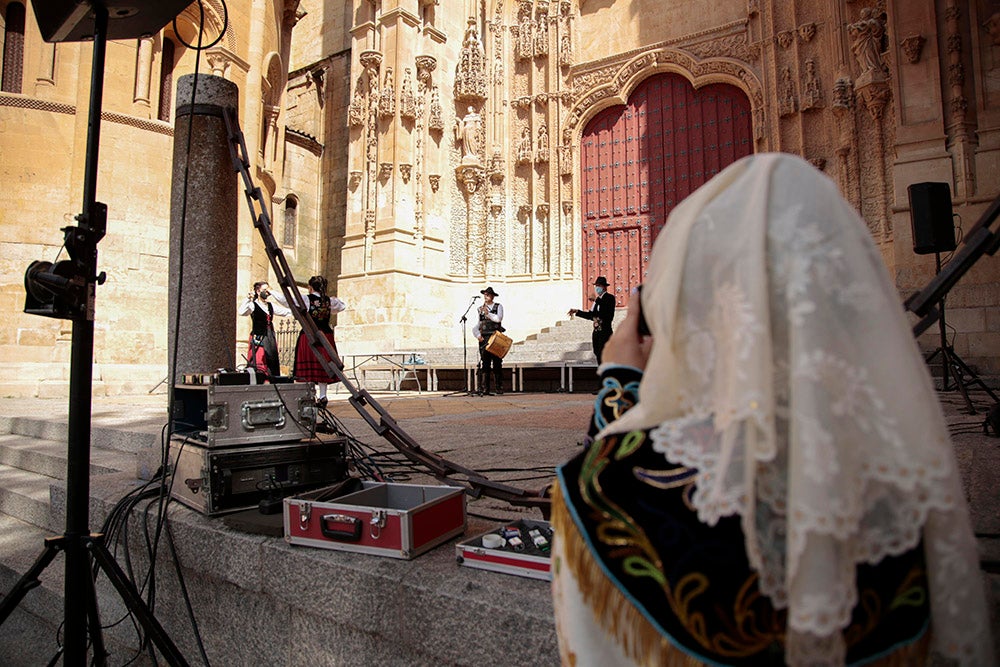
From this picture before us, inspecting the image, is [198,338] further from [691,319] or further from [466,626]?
[691,319]

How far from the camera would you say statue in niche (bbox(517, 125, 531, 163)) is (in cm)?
1569

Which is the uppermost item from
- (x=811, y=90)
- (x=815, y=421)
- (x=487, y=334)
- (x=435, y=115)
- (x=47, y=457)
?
(x=435, y=115)

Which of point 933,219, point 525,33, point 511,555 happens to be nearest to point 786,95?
point 525,33

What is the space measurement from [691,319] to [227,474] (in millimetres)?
2199

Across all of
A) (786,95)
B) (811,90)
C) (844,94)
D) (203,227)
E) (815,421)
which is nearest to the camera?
(815,421)

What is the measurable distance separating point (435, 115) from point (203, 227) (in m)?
12.4

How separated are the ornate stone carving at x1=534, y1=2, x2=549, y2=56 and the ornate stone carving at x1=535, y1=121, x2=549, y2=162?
1.92 meters

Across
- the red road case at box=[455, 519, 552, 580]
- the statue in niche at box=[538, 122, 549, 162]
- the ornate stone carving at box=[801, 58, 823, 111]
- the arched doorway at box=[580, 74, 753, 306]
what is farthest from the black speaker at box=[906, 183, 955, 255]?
the statue in niche at box=[538, 122, 549, 162]

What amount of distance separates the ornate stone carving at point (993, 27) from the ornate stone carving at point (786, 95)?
10.9ft

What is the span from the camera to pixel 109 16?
2.20 meters

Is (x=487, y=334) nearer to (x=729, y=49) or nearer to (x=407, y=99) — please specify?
(x=407, y=99)

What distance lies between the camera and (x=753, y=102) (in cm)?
1324

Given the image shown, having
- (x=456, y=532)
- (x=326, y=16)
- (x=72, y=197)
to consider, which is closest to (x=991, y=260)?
(x=456, y=532)

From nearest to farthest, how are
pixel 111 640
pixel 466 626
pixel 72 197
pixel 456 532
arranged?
pixel 466 626, pixel 456 532, pixel 111 640, pixel 72 197
